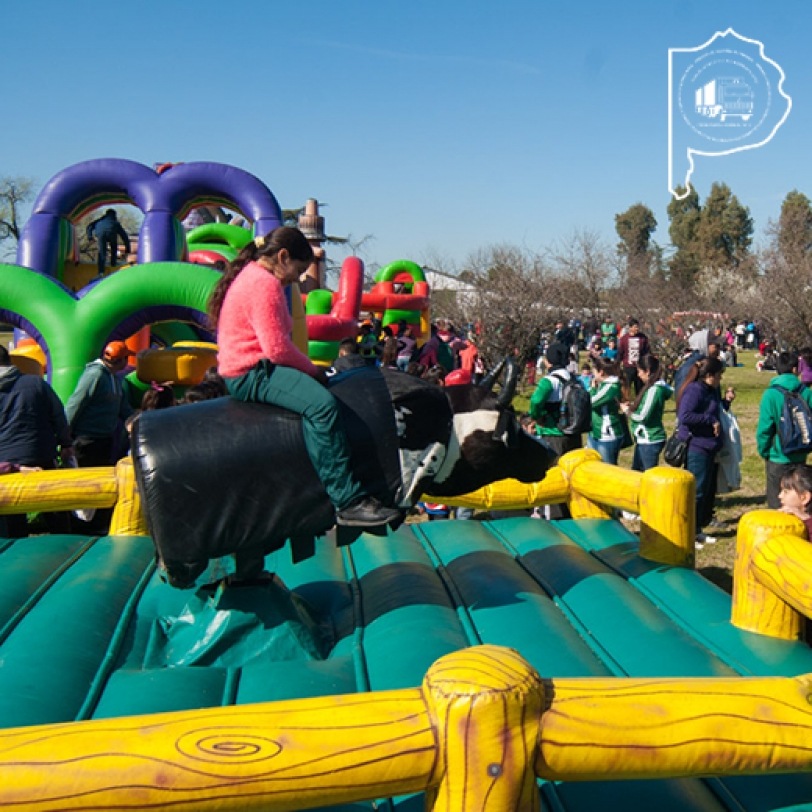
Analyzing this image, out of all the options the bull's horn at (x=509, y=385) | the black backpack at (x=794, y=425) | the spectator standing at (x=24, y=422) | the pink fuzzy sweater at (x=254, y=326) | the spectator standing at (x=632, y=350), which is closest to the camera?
the pink fuzzy sweater at (x=254, y=326)

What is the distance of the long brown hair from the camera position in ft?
9.53

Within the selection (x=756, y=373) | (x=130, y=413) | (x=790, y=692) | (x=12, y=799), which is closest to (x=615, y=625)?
(x=790, y=692)

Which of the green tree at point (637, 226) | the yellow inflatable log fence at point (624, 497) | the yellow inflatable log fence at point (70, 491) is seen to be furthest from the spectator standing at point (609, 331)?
the green tree at point (637, 226)

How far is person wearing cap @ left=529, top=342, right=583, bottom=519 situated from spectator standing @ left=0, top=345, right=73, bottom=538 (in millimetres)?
3434

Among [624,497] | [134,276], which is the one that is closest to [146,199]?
[134,276]

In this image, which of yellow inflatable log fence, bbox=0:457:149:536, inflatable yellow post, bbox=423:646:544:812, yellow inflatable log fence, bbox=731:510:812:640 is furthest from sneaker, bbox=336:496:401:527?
yellow inflatable log fence, bbox=0:457:149:536

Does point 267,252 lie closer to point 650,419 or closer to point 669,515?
point 669,515

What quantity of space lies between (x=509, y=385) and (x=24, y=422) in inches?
149

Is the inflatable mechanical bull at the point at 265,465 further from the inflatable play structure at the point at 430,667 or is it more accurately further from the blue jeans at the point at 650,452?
the blue jeans at the point at 650,452

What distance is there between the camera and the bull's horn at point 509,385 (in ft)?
9.55

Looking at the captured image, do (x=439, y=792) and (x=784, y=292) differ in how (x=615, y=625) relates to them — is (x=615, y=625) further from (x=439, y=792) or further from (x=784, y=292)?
(x=784, y=292)

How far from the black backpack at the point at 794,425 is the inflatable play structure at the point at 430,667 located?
186 cm

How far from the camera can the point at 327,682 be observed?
281 cm

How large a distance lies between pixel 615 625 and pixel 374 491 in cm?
121
